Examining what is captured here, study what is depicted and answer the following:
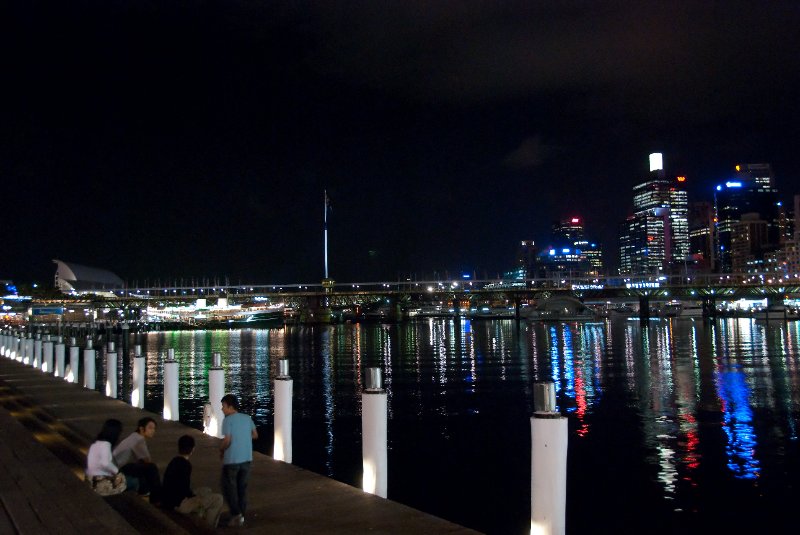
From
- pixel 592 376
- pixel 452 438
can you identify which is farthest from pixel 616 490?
pixel 592 376

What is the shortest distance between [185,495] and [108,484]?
1.20m

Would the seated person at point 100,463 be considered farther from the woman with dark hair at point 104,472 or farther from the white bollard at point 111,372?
the white bollard at point 111,372

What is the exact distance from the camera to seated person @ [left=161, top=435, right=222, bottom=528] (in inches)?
395

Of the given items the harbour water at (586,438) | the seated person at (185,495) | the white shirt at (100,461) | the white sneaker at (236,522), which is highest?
the white shirt at (100,461)

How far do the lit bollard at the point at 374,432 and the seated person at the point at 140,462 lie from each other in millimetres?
3128

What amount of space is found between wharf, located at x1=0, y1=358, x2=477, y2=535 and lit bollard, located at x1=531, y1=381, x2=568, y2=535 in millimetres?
1090

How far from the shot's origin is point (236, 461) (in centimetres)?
1060

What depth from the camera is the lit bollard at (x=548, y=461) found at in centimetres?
839

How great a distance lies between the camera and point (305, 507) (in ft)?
35.2

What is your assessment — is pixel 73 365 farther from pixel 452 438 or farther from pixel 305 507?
pixel 305 507

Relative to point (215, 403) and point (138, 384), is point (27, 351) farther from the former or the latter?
point (215, 403)

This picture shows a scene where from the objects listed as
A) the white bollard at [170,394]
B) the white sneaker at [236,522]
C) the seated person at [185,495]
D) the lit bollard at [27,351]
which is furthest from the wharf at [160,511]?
the lit bollard at [27,351]

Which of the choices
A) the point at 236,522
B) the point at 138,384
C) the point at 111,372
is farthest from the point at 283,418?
the point at 111,372

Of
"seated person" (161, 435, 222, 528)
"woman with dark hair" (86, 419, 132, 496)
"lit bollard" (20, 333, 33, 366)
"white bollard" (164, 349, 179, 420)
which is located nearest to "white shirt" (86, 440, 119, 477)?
"woman with dark hair" (86, 419, 132, 496)
